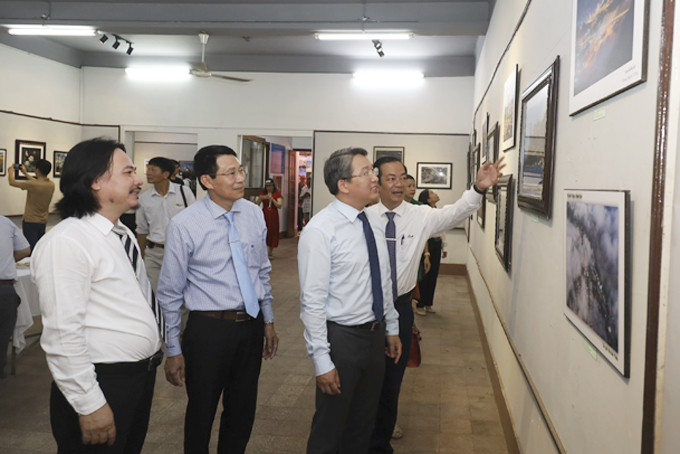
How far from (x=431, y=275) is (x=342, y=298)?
515 cm

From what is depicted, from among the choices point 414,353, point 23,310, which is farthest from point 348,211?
point 23,310

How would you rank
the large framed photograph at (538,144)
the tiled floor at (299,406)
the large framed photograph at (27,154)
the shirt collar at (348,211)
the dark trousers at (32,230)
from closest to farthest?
Result: the large framed photograph at (538,144), the shirt collar at (348,211), the tiled floor at (299,406), the dark trousers at (32,230), the large framed photograph at (27,154)

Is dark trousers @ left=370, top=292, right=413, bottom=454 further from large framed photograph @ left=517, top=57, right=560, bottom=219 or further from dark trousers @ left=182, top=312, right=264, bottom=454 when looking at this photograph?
large framed photograph @ left=517, top=57, right=560, bottom=219

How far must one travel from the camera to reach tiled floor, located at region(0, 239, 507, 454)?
12.1 feet

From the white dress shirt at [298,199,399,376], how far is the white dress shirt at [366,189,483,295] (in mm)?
768

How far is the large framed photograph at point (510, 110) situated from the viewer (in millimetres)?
3815

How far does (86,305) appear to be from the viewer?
1.96 metres

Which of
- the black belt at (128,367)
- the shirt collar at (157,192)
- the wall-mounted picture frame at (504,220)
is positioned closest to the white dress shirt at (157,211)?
the shirt collar at (157,192)

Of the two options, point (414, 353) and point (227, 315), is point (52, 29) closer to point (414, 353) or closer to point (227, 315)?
point (227, 315)

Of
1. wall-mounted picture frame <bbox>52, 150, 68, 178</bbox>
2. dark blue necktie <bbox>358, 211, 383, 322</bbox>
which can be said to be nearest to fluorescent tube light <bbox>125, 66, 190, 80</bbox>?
wall-mounted picture frame <bbox>52, 150, 68, 178</bbox>

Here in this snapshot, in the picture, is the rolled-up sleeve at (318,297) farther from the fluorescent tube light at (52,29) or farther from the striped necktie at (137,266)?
the fluorescent tube light at (52,29)

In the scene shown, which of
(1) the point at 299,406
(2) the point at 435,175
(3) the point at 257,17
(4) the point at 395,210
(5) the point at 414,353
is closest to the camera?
(4) the point at 395,210

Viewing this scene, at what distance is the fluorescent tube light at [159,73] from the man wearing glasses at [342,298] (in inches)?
403

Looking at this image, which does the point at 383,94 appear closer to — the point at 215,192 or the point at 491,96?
the point at 491,96
